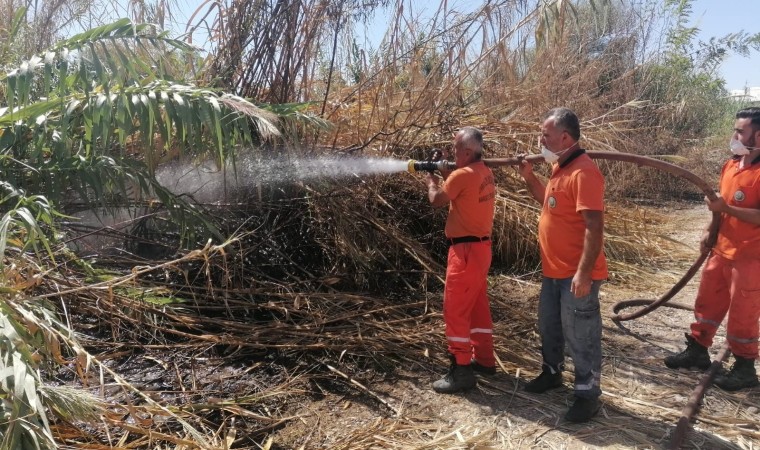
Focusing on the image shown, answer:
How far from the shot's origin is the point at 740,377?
3.88m

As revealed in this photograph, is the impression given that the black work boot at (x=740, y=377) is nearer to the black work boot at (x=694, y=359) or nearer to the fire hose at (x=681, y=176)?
the fire hose at (x=681, y=176)

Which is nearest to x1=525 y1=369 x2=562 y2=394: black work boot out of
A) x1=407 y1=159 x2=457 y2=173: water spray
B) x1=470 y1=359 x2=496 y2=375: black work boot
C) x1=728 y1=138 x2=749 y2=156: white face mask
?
x1=470 y1=359 x2=496 y2=375: black work boot

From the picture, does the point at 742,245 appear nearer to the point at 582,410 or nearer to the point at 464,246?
the point at 582,410

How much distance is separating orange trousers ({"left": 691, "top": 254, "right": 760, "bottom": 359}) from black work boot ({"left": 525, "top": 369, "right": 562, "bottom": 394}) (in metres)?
1.15

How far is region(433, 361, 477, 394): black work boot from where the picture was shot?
12.1 feet

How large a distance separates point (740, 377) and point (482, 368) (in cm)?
156

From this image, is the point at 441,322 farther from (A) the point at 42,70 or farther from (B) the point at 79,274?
(A) the point at 42,70

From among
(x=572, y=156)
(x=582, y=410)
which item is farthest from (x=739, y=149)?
(x=582, y=410)

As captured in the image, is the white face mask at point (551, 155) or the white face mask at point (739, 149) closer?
the white face mask at point (551, 155)

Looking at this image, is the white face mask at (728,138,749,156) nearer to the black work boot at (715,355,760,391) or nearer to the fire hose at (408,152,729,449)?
the fire hose at (408,152,729,449)

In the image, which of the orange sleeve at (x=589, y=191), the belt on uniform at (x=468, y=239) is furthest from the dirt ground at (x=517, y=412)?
the orange sleeve at (x=589, y=191)

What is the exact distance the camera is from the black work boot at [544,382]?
372cm

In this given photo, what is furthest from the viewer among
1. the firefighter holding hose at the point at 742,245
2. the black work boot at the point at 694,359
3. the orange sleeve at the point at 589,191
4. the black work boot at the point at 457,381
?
the black work boot at the point at 694,359

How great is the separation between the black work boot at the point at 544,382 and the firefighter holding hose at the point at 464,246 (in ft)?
1.13
